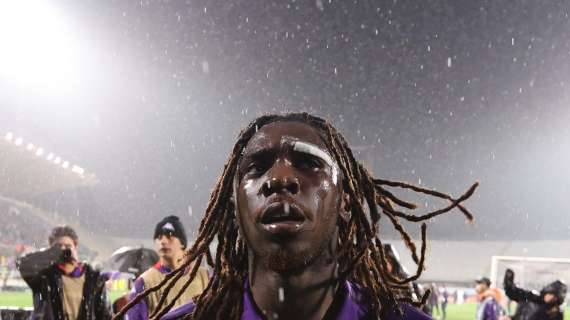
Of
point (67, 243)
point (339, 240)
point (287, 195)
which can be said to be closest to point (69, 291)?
point (67, 243)

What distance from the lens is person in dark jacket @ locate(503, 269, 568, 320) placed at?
6.84m

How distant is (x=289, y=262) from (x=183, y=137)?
3575 cm

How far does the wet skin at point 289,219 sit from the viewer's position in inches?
60.4

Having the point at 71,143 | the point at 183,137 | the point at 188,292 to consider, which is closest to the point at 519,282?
the point at 188,292

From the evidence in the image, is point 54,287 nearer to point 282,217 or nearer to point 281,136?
point 281,136

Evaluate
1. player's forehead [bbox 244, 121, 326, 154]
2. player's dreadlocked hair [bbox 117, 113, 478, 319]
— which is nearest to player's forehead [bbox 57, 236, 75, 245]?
player's dreadlocked hair [bbox 117, 113, 478, 319]

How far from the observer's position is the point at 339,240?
1936 mm

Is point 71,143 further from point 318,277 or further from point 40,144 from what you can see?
point 318,277

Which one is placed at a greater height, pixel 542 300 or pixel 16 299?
pixel 542 300

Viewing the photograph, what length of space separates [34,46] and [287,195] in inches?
1098

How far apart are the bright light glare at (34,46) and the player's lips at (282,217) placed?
25202 mm

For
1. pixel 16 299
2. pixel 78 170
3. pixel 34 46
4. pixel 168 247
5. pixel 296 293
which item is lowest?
pixel 16 299

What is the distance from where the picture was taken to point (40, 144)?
34.7 m

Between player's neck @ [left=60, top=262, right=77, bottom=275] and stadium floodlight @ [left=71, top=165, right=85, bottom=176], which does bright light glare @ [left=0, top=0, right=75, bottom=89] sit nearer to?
stadium floodlight @ [left=71, top=165, right=85, bottom=176]
